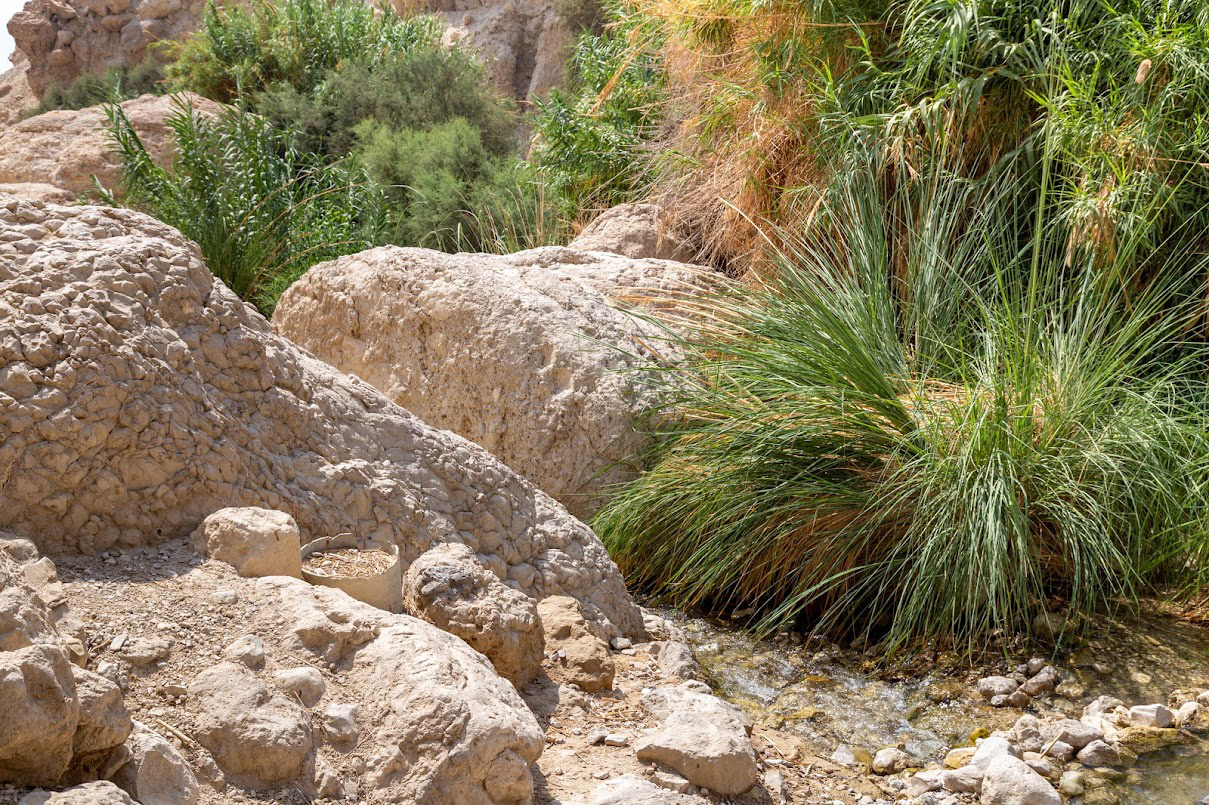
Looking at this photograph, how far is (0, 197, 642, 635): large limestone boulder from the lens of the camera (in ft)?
7.37

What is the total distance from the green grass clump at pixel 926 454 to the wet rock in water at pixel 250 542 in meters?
1.73

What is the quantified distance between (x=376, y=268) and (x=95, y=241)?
2.17m

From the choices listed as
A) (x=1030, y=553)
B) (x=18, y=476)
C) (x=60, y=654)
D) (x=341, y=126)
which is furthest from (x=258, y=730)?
(x=341, y=126)

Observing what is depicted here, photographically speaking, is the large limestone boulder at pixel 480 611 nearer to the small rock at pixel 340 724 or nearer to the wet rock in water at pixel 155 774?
the small rock at pixel 340 724

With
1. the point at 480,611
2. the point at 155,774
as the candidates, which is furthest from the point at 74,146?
the point at 155,774

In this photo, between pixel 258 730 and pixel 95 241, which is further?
pixel 95 241

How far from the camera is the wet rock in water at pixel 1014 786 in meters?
2.57

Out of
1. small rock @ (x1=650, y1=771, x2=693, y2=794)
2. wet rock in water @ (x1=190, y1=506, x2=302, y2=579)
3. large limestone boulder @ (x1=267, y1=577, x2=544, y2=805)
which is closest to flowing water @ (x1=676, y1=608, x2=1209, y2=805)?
small rock @ (x1=650, y1=771, x2=693, y2=794)

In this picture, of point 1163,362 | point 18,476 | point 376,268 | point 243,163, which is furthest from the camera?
point 243,163

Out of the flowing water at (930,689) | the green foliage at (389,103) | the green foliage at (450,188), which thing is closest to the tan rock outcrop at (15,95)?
the green foliage at (389,103)

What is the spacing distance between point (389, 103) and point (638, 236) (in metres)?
5.81

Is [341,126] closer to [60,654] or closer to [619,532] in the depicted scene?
[619,532]

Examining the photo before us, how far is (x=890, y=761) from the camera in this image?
9.27ft

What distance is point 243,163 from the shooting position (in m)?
7.21
